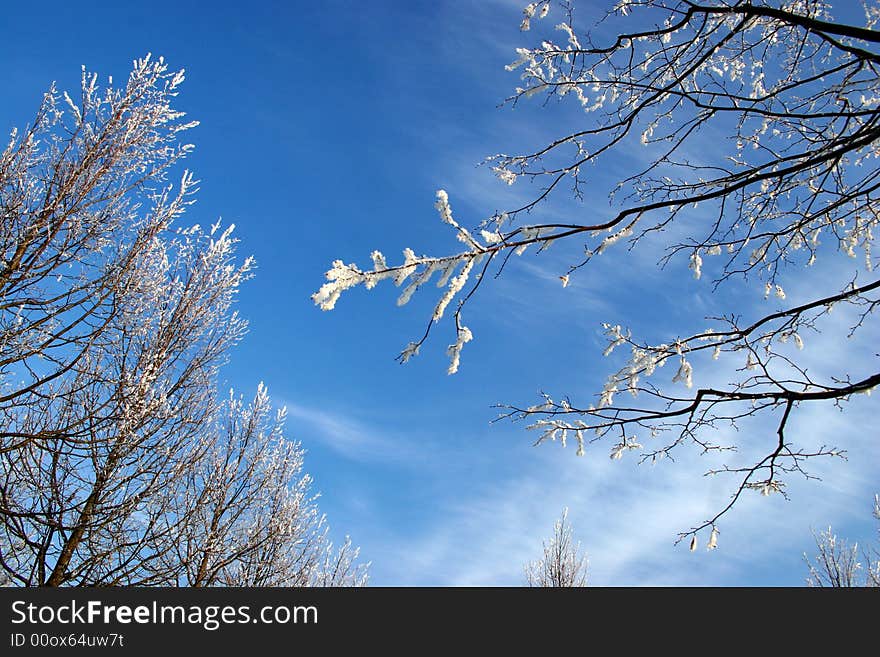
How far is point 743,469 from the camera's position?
3.40 metres

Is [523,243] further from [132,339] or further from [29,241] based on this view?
[132,339]

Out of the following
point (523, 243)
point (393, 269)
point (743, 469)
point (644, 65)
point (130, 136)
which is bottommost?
point (743, 469)

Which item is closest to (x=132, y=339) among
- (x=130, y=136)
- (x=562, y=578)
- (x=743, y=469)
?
(x=130, y=136)

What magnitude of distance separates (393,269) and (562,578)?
13480 mm

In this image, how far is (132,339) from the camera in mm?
→ 6777

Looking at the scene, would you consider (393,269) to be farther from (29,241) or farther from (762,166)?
(29,241)

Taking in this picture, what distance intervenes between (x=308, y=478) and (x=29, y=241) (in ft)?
23.5

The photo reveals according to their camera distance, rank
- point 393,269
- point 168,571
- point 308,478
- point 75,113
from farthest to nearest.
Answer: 1. point 308,478
2. point 168,571
3. point 75,113
4. point 393,269

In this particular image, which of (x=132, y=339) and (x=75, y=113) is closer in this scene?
(x=75, y=113)

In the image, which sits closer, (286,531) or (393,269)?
(393,269)

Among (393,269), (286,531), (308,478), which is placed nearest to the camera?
(393,269)

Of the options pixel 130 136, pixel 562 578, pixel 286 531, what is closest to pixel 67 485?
pixel 130 136

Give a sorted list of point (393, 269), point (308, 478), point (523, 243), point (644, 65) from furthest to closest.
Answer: point (308, 478)
point (644, 65)
point (523, 243)
point (393, 269)

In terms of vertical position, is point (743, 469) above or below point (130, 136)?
below
